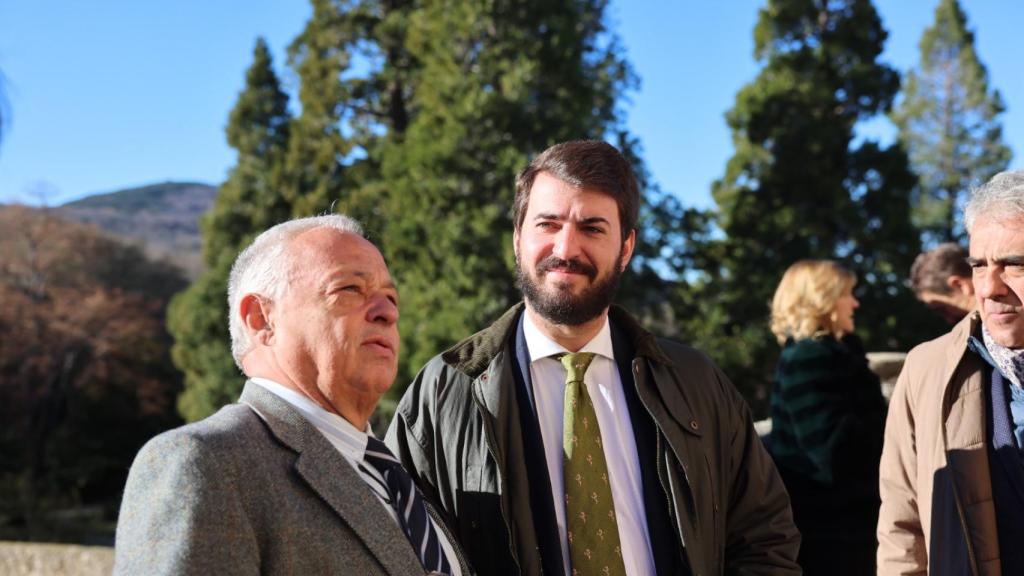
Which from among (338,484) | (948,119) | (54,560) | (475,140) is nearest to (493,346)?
(338,484)

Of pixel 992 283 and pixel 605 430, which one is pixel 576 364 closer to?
pixel 605 430

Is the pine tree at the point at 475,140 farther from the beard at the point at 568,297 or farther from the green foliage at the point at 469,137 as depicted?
the beard at the point at 568,297

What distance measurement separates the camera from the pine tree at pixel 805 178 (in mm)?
13266

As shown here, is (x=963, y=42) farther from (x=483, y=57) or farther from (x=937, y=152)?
(x=483, y=57)

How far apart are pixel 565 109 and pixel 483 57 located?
138cm

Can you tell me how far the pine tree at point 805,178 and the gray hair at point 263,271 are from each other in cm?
1147

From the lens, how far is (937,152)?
27.8 m

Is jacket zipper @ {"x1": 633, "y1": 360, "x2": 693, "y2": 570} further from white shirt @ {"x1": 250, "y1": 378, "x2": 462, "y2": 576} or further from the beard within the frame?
white shirt @ {"x1": 250, "y1": 378, "x2": 462, "y2": 576}

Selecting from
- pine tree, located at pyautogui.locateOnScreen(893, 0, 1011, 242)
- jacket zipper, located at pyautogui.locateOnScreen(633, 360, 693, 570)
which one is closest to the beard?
jacket zipper, located at pyautogui.locateOnScreen(633, 360, 693, 570)

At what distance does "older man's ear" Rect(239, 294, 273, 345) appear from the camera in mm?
1764

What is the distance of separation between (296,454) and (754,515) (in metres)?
1.24

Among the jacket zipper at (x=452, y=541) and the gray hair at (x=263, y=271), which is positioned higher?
the gray hair at (x=263, y=271)

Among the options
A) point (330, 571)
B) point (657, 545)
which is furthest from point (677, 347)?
point (330, 571)

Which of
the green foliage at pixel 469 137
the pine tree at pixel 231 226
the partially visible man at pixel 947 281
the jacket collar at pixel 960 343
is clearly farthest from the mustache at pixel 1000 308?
the pine tree at pixel 231 226
